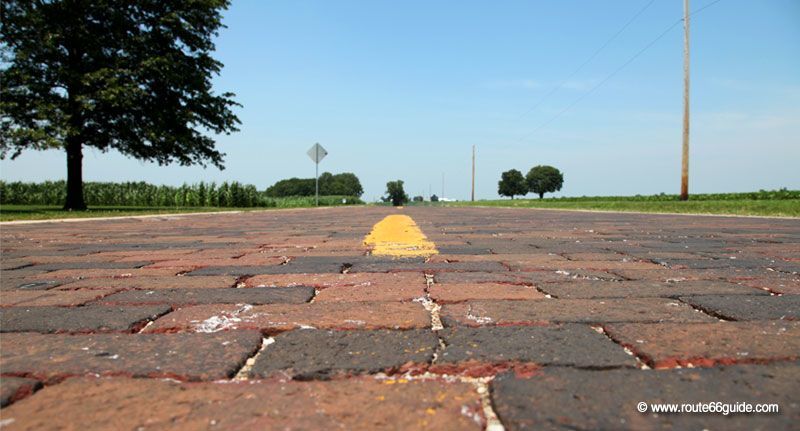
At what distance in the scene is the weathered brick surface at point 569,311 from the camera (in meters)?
1.80

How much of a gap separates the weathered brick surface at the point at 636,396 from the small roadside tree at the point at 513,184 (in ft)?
350

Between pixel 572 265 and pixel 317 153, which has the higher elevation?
pixel 317 153

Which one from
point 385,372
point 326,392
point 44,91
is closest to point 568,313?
point 385,372

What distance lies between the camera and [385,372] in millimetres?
1282

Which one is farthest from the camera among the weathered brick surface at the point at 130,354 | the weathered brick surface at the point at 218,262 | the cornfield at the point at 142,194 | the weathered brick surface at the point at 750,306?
the cornfield at the point at 142,194

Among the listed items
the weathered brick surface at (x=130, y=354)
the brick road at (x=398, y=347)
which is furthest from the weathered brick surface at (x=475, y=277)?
the weathered brick surface at (x=130, y=354)

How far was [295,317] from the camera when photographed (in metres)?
1.88

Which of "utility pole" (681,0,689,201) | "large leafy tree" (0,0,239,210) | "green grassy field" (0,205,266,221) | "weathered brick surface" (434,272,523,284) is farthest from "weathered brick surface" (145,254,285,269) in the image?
"utility pole" (681,0,689,201)

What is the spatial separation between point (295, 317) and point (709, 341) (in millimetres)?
1448

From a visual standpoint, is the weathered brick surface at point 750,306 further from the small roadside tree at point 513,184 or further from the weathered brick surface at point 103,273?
the small roadside tree at point 513,184

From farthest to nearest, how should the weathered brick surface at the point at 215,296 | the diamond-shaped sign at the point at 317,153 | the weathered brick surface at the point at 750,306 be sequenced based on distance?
the diamond-shaped sign at the point at 317,153 → the weathered brick surface at the point at 215,296 → the weathered brick surface at the point at 750,306

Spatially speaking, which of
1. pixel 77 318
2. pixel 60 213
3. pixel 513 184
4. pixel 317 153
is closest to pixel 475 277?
pixel 77 318

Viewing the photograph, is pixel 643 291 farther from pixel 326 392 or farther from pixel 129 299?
pixel 129 299

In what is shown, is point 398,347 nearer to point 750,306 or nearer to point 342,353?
point 342,353
